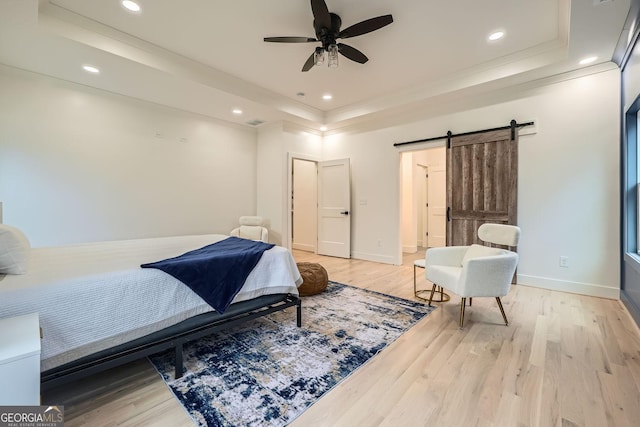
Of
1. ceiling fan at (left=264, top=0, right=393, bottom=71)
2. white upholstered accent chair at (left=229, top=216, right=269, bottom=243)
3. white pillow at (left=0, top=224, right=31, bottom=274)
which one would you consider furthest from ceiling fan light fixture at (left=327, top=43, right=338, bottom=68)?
white upholstered accent chair at (left=229, top=216, right=269, bottom=243)

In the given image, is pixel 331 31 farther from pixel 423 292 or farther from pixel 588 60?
pixel 423 292

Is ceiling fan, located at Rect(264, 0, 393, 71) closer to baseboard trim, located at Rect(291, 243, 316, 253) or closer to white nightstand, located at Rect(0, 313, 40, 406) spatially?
white nightstand, located at Rect(0, 313, 40, 406)

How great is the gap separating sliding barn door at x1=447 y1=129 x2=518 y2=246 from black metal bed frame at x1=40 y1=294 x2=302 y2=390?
321 centimetres

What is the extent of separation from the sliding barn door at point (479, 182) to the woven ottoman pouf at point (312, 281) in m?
2.27

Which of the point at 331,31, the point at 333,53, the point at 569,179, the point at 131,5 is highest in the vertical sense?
the point at 131,5

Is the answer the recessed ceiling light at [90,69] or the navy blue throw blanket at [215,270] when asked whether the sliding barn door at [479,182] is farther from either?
the recessed ceiling light at [90,69]

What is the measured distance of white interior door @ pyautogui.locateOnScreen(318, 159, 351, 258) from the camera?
18.4ft

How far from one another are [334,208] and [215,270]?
3988mm

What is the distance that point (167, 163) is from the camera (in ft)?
14.8

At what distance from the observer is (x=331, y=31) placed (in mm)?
2670

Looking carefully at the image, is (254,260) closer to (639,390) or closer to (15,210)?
(639,390)

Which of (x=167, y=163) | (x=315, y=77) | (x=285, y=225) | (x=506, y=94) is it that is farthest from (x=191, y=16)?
(x=506, y=94)

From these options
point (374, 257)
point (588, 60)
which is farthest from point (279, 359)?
point (588, 60)

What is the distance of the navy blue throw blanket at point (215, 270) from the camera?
1861 mm
